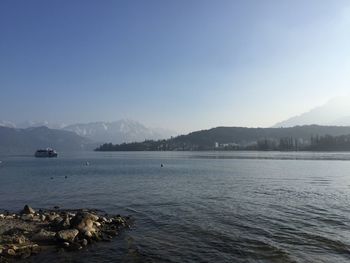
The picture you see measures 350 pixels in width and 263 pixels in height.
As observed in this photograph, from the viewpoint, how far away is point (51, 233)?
100 feet

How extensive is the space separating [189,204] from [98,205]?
40.2 ft

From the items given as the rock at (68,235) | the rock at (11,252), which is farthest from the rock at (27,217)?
the rock at (11,252)

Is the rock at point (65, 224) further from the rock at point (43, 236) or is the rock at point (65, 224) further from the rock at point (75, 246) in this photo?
the rock at point (75, 246)

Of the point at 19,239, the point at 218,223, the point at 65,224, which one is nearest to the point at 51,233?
the point at 65,224

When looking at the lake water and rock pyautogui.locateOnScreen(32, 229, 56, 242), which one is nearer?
the lake water

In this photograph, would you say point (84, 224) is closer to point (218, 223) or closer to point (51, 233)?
point (51, 233)

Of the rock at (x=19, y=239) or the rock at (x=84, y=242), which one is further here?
the rock at (x=84, y=242)

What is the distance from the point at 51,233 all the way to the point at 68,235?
212 cm

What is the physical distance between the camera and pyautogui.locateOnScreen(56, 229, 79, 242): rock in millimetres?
28991

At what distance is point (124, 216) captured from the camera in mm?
40844

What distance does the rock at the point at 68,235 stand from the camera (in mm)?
28991

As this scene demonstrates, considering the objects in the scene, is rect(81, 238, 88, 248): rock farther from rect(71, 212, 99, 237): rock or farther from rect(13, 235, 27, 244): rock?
rect(13, 235, 27, 244): rock

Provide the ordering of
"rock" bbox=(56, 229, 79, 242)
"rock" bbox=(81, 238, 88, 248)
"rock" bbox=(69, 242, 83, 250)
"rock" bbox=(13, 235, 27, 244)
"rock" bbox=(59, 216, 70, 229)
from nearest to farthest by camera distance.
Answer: "rock" bbox=(69, 242, 83, 250) < "rock" bbox=(13, 235, 27, 244) < "rock" bbox=(81, 238, 88, 248) < "rock" bbox=(56, 229, 79, 242) < "rock" bbox=(59, 216, 70, 229)

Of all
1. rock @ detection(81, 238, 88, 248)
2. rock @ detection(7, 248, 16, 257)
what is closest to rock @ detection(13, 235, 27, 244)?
rock @ detection(7, 248, 16, 257)
